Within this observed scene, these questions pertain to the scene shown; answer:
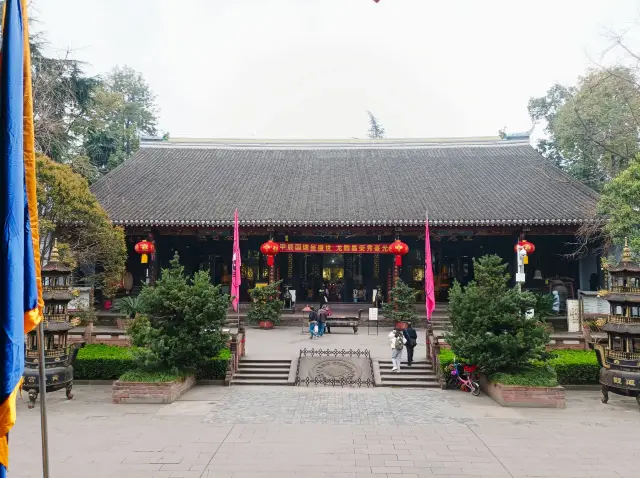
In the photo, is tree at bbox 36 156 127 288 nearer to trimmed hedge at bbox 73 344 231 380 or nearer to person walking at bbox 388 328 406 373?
trimmed hedge at bbox 73 344 231 380

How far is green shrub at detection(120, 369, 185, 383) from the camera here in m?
10.2

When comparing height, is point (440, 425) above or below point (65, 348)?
below

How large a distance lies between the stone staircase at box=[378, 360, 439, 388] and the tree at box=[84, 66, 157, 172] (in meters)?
18.3

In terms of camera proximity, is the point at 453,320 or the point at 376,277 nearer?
the point at 453,320

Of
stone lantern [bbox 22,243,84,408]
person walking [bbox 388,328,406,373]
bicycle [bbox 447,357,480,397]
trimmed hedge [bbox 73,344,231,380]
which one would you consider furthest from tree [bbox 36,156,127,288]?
bicycle [bbox 447,357,480,397]

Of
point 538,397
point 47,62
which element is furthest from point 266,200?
point 538,397

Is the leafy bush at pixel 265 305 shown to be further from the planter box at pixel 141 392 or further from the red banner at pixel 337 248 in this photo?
the planter box at pixel 141 392

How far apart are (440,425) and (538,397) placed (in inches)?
105

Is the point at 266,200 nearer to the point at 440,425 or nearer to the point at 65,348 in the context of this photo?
the point at 65,348

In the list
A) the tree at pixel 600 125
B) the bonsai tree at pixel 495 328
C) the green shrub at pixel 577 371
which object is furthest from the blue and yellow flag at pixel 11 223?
the tree at pixel 600 125

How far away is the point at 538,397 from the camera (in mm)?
9898

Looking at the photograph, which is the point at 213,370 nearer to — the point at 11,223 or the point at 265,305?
the point at 265,305

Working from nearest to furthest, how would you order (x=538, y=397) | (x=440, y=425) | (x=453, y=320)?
(x=440, y=425) < (x=538, y=397) < (x=453, y=320)

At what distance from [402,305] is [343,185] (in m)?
7.04
